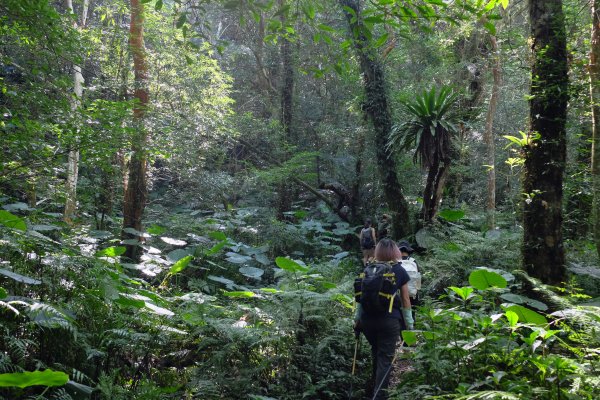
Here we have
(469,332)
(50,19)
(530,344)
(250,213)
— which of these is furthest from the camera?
(250,213)

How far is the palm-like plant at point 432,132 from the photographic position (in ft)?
32.2

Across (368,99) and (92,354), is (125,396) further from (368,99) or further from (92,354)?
(368,99)

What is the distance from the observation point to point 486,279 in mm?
4121

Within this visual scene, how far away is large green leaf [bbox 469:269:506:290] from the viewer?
4062 mm

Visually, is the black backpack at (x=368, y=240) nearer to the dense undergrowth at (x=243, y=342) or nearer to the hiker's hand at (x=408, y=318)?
the dense undergrowth at (x=243, y=342)

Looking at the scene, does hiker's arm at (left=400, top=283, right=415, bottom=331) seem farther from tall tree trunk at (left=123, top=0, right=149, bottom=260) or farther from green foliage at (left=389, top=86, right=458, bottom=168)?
tall tree trunk at (left=123, top=0, right=149, bottom=260)

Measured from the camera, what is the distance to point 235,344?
425 centimetres

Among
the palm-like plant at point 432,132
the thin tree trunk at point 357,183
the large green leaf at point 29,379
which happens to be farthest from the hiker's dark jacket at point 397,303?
the thin tree trunk at point 357,183

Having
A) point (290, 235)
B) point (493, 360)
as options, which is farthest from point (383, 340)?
point (290, 235)

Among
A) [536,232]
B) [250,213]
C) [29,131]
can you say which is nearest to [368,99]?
[250,213]

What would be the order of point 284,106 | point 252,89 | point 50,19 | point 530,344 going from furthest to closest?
1. point 252,89
2. point 284,106
3. point 50,19
4. point 530,344

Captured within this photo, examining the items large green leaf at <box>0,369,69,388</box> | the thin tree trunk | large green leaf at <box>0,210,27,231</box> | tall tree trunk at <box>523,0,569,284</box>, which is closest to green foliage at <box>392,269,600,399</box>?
tall tree trunk at <box>523,0,569,284</box>

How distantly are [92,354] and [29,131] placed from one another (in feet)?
10.8

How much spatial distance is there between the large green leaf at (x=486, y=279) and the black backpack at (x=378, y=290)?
31.2 inches
